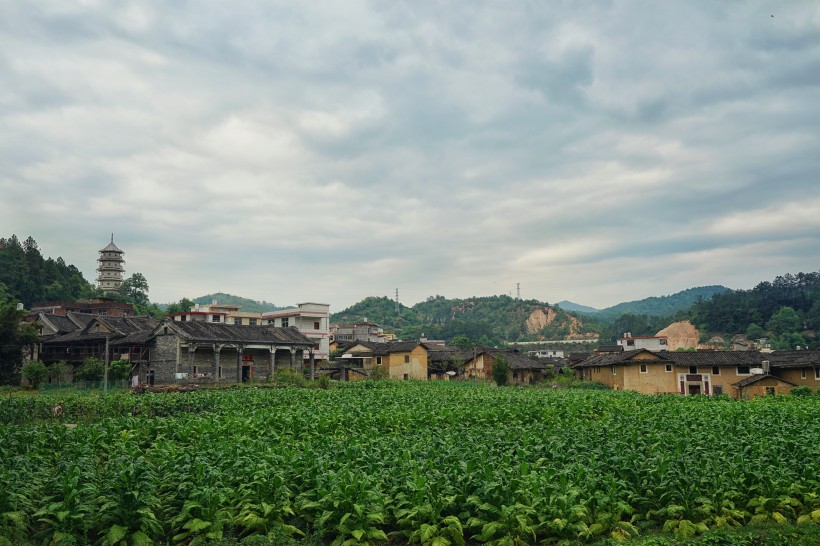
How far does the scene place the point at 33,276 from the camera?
90188 mm

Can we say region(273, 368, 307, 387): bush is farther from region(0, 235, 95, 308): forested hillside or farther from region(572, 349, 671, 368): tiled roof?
region(0, 235, 95, 308): forested hillside

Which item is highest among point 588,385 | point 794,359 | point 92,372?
point 92,372

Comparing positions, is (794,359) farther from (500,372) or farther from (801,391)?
(500,372)

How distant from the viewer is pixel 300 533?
1144 centimetres

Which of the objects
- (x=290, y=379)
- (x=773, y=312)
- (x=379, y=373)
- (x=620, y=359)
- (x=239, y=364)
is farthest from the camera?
(x=773, y=312)

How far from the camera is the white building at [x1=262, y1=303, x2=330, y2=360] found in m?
70.0

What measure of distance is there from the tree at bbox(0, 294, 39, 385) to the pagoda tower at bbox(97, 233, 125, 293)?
6985 cm

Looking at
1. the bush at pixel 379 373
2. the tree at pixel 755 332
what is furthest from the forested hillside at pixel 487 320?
the bush at pixel 379 373

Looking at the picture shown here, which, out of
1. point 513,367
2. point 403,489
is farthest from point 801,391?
point 403,489

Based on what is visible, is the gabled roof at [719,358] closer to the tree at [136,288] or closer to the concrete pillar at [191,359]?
the concrete pillar at [191,359]

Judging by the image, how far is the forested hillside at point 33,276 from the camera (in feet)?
286

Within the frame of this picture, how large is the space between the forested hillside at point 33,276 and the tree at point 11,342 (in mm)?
42605

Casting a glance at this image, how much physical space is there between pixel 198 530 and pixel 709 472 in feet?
34.5

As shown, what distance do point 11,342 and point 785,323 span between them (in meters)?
121
